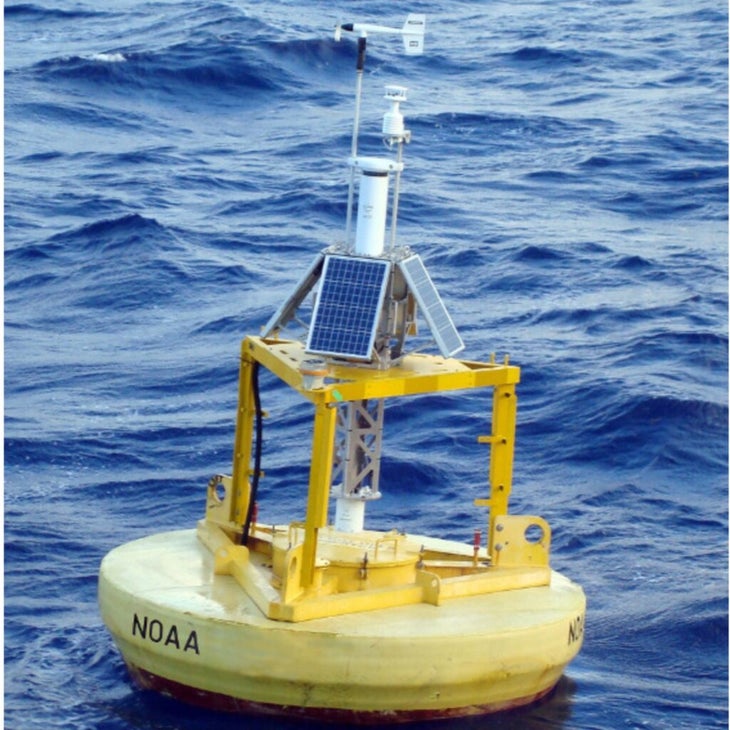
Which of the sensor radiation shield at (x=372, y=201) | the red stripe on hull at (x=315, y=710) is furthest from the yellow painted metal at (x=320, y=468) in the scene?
the sensor radiation shield at (x=372, y=201)

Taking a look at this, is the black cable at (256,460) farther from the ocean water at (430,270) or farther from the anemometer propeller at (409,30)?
the anemometer propeller at (409,30)

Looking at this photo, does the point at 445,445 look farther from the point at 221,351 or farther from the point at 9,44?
the point at 9,44

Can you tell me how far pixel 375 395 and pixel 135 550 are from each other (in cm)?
430

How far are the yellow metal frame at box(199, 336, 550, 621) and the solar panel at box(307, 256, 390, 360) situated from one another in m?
0.29

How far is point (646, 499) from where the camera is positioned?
103 ft

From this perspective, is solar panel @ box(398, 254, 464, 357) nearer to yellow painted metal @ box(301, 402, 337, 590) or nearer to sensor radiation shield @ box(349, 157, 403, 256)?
sensor radiation shield @ box(349, 157, 403, 256)

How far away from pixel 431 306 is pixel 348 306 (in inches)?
38.6

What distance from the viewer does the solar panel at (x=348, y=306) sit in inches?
933

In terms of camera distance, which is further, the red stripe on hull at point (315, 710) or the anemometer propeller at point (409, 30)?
the anemometer propeller at point (409, 30)

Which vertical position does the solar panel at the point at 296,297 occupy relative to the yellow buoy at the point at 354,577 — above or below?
above

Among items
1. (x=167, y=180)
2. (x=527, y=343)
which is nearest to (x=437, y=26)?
(x=167, y=180)

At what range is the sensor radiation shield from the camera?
23.7 m

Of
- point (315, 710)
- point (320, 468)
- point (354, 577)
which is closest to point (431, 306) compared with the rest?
point (320, 468)

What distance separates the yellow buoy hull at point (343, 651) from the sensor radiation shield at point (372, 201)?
169 inches
